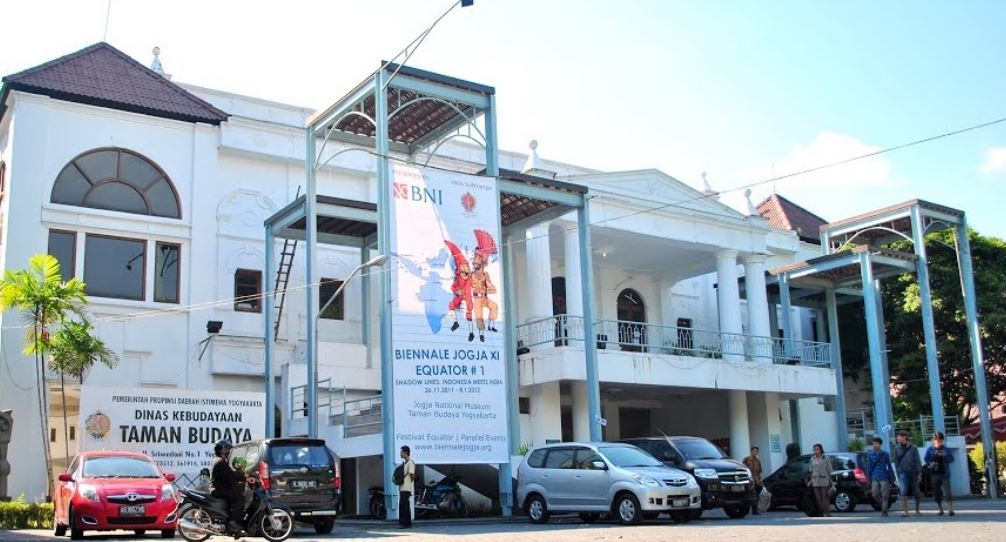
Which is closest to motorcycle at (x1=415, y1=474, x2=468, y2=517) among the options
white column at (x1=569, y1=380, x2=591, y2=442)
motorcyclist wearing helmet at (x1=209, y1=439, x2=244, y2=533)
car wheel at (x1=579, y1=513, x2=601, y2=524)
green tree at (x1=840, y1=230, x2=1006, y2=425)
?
car wheel at (x1=579, y1=513, x2=601, y2=524)

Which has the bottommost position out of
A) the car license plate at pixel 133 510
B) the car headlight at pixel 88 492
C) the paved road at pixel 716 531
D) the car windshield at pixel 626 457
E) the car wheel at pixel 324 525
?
the paved road at pixel 716 531

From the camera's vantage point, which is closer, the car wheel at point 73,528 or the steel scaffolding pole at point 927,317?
the car wheel at point 73,528

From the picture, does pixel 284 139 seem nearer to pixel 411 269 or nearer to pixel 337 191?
pixel 337 191

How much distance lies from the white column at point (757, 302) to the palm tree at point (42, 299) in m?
20.1

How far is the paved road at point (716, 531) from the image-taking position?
14734 mm

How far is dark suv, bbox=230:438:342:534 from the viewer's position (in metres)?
17.8

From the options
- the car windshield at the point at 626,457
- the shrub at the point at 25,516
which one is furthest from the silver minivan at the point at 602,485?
the shrub at the point at 25,516

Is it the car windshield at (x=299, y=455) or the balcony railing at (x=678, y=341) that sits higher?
the balcony railing at (x=678, y=341)

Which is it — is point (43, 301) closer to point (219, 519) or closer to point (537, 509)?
point (219, 519)

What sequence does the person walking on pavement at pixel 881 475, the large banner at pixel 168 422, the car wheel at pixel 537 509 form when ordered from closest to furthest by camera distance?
the person walking on pavement at pixel 881 475, the car wheel at pixel 537 509, the large banner at pixel 168 422

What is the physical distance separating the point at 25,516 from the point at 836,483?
16.7 m

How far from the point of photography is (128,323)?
91.9 feet

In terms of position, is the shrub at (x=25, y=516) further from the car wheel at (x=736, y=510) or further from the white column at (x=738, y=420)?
the white column at (x=738, y=420)

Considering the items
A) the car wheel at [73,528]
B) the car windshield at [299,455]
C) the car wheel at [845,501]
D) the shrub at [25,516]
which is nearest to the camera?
the car wheel at [73,528]
